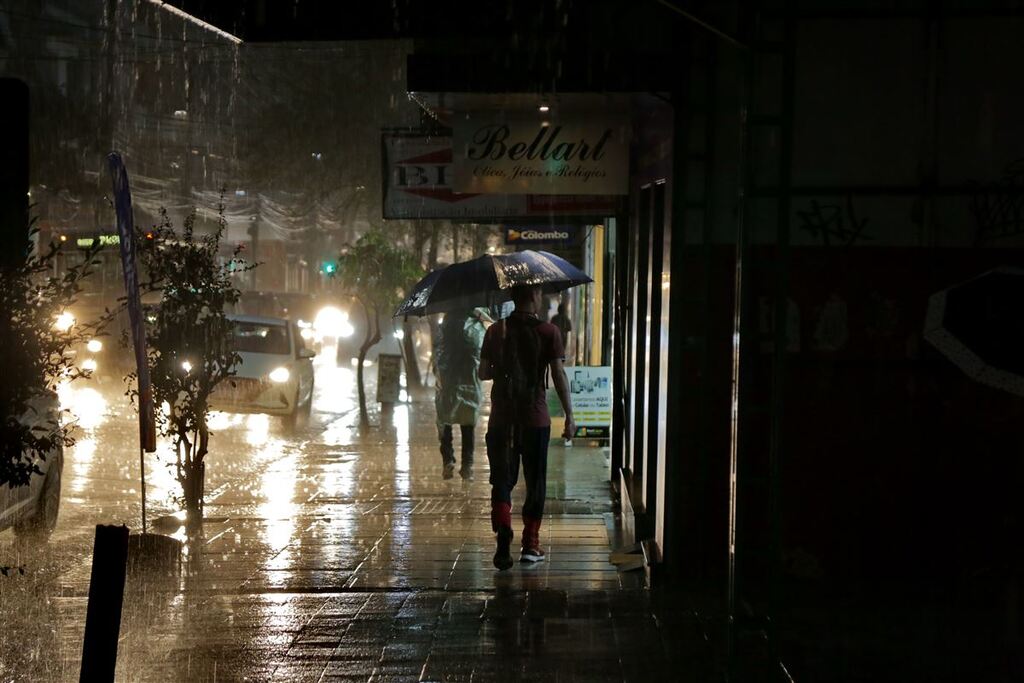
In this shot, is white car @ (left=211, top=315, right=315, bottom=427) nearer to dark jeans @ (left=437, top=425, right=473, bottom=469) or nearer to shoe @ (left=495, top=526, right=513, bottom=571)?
dark jeans @ (left=437, top=425, right=473, bottom=469)

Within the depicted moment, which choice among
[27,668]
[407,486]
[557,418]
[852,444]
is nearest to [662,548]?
[852,444]

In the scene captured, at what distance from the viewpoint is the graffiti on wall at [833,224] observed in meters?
7.90

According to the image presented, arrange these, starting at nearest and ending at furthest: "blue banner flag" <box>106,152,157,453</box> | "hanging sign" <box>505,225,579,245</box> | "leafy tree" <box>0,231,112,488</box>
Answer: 1. "leafy tree" <box>0,231,112,488</box>
2. "blue banner flag" <box>106,152,157,453</box>
3. "hanging sign" <box>505,225,579,245</box>

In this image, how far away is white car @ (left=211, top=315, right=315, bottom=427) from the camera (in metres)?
20.5

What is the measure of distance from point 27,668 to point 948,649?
15.0ft

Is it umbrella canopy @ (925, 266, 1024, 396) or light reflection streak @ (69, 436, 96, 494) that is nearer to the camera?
umbrella canopy @ (925, 266, 1024, 396)

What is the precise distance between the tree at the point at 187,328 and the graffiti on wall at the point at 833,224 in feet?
16.5

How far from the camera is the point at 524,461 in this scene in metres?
9.09

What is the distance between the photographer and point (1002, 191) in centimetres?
775

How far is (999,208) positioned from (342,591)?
14.9 ft

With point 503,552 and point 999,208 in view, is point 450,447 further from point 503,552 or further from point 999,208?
point 999,208

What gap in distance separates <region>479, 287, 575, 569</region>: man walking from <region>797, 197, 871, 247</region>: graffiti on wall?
6.41ft

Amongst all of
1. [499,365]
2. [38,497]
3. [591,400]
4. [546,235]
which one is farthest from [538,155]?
[546,235]

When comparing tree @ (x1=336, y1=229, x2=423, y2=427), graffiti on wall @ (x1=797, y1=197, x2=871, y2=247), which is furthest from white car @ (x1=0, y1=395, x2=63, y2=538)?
tree @ (x1=336, y1=229, x2=423, y2=427)
